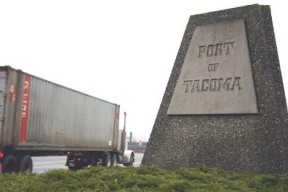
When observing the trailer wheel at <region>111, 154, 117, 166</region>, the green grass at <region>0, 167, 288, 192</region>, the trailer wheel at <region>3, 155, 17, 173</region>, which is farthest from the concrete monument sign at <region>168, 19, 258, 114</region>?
the trailer wheel at <region>111, 154, 117, 166</region>

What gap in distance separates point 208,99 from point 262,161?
202cm

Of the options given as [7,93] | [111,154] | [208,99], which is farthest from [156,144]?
[111,154]

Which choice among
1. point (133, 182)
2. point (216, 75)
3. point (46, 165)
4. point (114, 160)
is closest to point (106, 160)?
point (114, 160)

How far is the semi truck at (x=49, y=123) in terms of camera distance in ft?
47.5

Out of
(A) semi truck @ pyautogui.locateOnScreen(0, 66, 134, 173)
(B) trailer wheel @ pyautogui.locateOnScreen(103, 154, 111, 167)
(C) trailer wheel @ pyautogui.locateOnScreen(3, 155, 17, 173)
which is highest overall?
(A) semi truck @ pyautogui.locateOnScreen(0, 66, 134, 173)

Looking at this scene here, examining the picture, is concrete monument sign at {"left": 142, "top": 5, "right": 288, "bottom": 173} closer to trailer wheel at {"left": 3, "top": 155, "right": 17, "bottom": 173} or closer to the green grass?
the green grass

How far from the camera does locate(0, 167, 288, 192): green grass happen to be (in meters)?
6.53

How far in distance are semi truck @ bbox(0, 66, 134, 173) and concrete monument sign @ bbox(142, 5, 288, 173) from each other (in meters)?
6.11

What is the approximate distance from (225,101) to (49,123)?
9.31m

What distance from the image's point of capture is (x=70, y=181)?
698 cm

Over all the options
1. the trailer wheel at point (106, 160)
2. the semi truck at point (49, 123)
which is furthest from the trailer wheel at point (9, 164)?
the trailer wheel at point (106, 160)

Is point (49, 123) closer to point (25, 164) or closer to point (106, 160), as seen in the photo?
point (25, 164)

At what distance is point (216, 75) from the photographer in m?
10.1

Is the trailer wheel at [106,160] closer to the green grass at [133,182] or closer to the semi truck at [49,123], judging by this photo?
the semi truck at [49,123]
